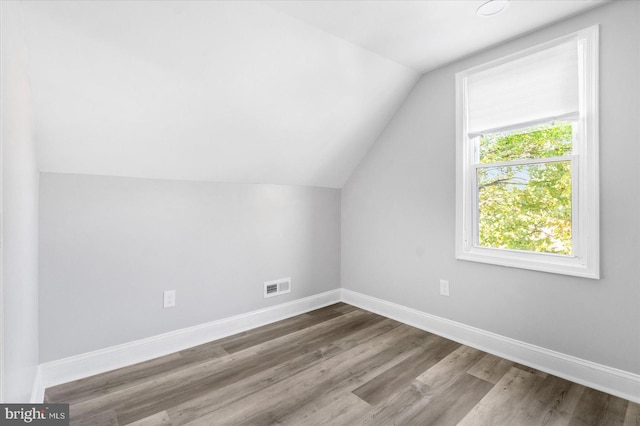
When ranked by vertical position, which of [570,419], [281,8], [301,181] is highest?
[281,8]

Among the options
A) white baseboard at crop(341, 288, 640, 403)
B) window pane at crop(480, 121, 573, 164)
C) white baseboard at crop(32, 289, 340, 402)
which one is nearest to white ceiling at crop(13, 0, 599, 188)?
window pane at crop(480, 121, 573, 164)

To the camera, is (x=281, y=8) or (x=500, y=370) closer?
(x=281, y=8)

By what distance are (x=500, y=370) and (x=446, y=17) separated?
7.82 feet

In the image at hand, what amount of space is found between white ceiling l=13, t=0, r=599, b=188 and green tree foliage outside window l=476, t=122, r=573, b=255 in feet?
2.52

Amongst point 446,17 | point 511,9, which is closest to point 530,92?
point 511,9

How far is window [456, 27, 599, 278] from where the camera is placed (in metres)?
2.08

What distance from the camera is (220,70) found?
2049 millimetres

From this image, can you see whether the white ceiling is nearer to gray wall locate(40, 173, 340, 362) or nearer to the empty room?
the empty room

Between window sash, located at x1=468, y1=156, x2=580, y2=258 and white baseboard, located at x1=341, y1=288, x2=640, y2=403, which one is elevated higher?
window sash, located at x1=468, y1=156, x2=580, y2=258

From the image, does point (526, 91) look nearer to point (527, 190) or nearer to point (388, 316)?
point (527, 190)

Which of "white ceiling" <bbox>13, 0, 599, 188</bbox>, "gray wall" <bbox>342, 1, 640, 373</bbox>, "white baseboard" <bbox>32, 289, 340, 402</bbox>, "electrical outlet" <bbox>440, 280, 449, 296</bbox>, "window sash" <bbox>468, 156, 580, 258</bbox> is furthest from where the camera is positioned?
"electrical outlet" <bbox>440, 280, 449, 296</bbox>

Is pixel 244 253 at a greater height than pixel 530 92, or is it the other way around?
pixel 530 92

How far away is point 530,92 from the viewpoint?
2.32m

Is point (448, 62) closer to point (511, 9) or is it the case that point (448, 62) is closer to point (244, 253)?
point (511, 9)
